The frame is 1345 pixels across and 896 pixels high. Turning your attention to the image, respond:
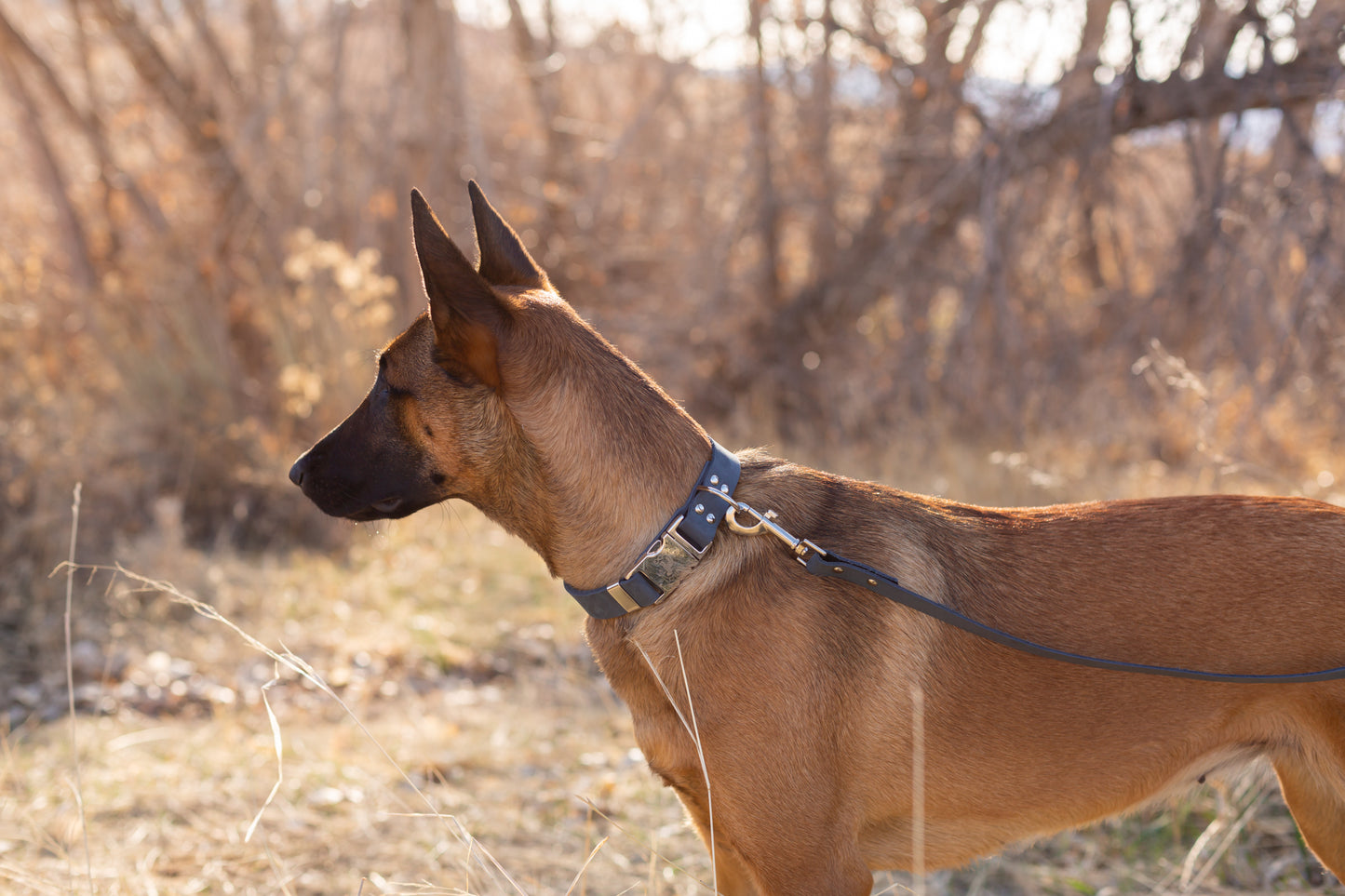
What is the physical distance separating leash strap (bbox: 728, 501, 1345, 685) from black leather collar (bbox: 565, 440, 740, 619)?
5cm

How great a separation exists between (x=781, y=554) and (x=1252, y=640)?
97 cm

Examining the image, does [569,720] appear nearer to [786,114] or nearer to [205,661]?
[205,661]

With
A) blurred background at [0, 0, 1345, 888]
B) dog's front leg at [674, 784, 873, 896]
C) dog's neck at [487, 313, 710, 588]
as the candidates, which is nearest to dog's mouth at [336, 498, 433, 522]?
dog's neck at [487, 313, 710, 588]

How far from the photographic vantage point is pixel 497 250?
2426 mm

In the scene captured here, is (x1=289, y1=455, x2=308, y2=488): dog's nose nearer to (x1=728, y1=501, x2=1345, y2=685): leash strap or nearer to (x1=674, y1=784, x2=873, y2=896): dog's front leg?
(x1=728, y1=501, x2=1345, y2=685): leash strap

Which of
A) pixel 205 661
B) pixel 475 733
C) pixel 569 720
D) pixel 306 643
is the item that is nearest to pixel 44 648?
pixel 205 661

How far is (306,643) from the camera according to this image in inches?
200

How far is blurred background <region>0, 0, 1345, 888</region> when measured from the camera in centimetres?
541

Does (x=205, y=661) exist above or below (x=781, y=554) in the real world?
below

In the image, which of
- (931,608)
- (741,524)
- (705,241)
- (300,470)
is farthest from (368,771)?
(705,241)

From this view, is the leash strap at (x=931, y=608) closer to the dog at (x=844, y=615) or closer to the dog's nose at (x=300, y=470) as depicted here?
the dog at (x=844, y=615)

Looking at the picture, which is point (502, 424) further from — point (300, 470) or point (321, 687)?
point (321, 687)

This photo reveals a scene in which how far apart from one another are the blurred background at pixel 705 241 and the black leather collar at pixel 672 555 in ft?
10.9

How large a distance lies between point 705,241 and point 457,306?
7.14 m
